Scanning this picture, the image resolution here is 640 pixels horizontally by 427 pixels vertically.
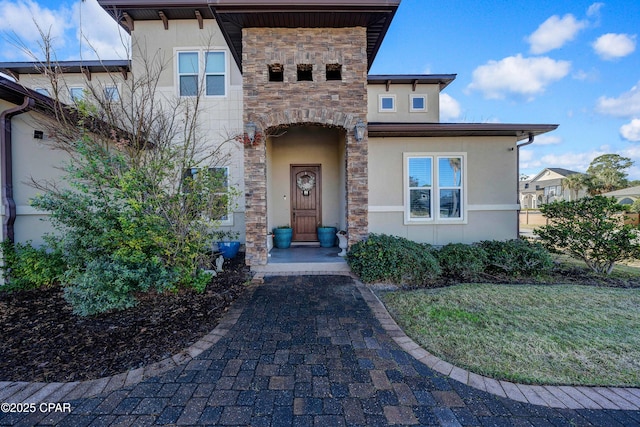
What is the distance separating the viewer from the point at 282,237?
7.48 meters

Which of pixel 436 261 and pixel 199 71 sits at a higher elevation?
pixel 199 71

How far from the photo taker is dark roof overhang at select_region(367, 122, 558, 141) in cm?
629

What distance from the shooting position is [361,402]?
2.08m

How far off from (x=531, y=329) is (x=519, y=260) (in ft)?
9.31

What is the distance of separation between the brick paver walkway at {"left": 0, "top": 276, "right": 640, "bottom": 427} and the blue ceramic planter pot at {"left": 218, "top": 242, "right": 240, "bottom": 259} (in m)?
3.86

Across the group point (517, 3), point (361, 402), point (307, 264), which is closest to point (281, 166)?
point (307, 264)

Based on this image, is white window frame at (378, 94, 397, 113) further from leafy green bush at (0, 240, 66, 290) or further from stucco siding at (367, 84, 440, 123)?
leafy green bush at (0, 240, 66, 290)

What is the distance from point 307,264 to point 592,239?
5.90 meters

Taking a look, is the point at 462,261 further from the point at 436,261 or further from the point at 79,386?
the point at 79,386

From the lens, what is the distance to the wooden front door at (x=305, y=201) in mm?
8086

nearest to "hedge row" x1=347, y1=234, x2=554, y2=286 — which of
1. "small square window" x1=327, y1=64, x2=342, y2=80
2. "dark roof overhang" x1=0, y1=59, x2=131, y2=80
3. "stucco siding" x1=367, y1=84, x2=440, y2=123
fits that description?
"small square window" x1=327, y1=64, x2=342, y2=80

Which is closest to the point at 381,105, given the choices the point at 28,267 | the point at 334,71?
the point at 334,71

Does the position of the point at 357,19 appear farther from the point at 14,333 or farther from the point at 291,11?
the point at 14,333

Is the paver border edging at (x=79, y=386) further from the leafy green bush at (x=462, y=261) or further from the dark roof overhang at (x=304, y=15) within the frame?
the dark roof overhang at (x=304, y=15)
